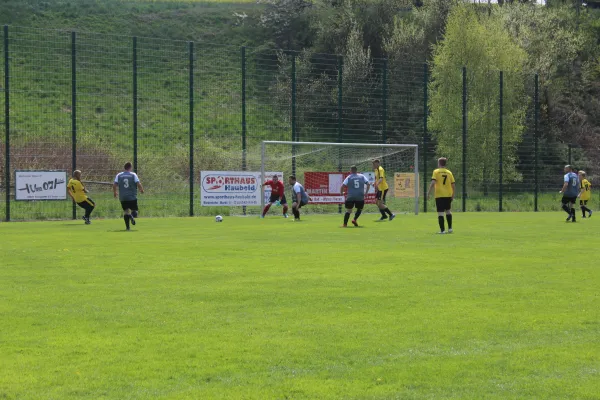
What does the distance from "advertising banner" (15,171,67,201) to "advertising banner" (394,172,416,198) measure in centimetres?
1477

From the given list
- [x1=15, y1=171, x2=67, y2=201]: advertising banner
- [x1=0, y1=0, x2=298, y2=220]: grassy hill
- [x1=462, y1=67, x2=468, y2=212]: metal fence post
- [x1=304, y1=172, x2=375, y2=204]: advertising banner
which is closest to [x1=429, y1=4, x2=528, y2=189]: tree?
[x1=462, y1=67, x2=468, y2=212]: metal fence post

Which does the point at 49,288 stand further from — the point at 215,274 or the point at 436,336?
the point at 436,336

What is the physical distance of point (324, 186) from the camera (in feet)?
119

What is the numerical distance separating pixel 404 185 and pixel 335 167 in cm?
349

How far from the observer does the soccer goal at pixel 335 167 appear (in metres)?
36.3

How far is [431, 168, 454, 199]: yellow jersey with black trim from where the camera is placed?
22938 mm

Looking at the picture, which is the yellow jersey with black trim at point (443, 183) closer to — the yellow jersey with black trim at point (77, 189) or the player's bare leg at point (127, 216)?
the player's bare leg at point (127, 216)

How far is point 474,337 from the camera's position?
26.0 feet

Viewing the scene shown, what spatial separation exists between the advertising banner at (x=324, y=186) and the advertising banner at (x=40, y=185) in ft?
32.5

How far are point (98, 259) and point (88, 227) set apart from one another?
38.4 feet

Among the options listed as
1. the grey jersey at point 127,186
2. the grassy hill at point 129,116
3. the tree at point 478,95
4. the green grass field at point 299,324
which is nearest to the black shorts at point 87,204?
the grey jersey at point 127,186

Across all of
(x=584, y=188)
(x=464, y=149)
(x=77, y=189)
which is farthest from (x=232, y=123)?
(x=584, y=188)

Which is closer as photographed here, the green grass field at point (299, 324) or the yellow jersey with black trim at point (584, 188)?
the green grass field at point (299, 324)

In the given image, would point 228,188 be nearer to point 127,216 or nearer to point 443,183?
point 127,216
